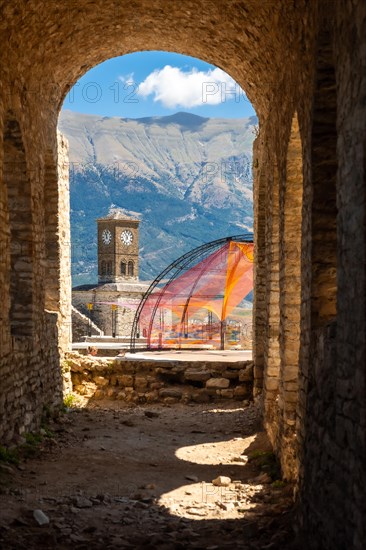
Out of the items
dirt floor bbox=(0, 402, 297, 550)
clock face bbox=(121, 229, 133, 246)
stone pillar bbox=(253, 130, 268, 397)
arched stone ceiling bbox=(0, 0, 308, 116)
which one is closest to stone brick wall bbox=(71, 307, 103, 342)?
clock face bbox=(121, 229, 133, 246)

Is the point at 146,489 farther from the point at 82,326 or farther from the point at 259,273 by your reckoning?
the point at 82,326

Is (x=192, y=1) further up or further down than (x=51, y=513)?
further up

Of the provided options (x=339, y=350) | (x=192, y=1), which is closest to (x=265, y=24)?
(x=192, y=1)

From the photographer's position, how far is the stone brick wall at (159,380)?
12.3 metres

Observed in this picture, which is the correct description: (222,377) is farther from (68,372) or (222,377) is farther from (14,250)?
(14,250)

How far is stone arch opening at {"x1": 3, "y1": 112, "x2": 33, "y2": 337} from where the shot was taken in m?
8.81

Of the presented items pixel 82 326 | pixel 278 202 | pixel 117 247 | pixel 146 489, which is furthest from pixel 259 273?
pixel 117 247

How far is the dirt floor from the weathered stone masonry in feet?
Answer: 1.39

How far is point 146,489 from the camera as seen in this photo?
22.2 ft

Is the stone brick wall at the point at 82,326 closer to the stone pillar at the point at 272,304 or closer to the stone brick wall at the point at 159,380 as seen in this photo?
the stone brick wall at the point at 159,380

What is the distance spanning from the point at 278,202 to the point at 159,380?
5.09m

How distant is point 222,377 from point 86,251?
132 metres

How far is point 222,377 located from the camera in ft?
40.5

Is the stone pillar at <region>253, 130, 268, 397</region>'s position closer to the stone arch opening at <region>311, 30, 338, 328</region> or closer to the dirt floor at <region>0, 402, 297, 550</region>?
the dirt floor at <region>0, 402, 297, 550</region>
